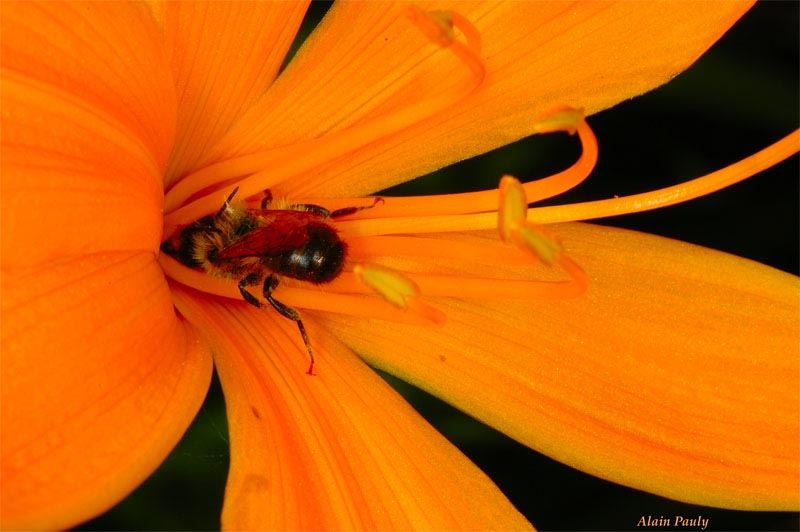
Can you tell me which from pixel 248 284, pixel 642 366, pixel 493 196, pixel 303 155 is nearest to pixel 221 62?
pixel 303 155

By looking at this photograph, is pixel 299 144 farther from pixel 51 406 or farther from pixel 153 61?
pixel 51 406

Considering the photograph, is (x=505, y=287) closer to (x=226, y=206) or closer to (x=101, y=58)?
(x=226, y=206)

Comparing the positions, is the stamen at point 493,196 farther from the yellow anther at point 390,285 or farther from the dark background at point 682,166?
the dark background at point 682,166

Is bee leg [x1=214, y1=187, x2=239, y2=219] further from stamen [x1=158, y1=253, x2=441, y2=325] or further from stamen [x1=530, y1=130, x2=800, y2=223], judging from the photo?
stamen [x1=530, y1=130, x2=800, y2=223]

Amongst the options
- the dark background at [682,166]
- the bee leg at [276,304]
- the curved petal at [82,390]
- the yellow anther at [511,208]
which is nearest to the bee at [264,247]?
the bee leg at [276,304]

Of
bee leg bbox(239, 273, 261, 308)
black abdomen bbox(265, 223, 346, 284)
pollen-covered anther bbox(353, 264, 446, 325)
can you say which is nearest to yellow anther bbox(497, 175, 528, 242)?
pollen-covered anther bbox(353, 264, 446, 325)

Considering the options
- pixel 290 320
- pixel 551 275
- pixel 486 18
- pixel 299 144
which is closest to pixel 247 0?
pixel 299 144

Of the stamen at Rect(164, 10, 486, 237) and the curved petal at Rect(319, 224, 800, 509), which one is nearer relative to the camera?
the stamen at Rect(164, 10, 486, 237)
